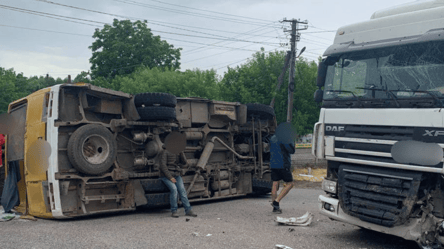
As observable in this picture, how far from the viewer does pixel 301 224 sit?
797 centimetres

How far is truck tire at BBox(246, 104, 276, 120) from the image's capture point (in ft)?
40.9

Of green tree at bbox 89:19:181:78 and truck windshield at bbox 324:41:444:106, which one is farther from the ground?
green tree at bbox 89:19:181:78

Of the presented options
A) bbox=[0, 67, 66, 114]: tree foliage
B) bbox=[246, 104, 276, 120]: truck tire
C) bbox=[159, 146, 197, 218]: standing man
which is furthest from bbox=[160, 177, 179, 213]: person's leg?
bbox=[0, 67, 66, 114]: tree foliage

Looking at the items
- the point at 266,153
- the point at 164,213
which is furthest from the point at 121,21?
the point at 164,213

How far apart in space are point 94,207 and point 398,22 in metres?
6.46

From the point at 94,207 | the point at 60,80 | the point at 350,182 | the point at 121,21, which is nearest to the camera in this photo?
the point at 350,182

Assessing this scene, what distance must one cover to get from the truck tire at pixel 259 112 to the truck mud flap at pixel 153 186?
3741 millimetres

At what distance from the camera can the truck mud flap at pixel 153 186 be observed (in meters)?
9.57

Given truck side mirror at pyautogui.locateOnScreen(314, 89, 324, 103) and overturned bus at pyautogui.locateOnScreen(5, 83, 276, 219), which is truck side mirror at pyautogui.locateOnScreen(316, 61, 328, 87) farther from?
overturned bus at pyautogui.locateOnScreen(5, 83, 276, 219)

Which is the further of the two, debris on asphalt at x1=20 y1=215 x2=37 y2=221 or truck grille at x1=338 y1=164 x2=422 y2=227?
debris on asphalt at x1=20 y1=215 x2=37 y2=221

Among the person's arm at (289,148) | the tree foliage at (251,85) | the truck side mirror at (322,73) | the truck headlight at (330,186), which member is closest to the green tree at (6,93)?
the tree foliage at (251,85)

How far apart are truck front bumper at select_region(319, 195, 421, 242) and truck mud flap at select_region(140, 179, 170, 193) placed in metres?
3.93

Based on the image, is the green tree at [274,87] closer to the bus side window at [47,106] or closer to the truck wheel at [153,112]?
the truck wheel at [153,112]

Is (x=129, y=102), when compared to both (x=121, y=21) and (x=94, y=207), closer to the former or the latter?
(x=94, y=207)
